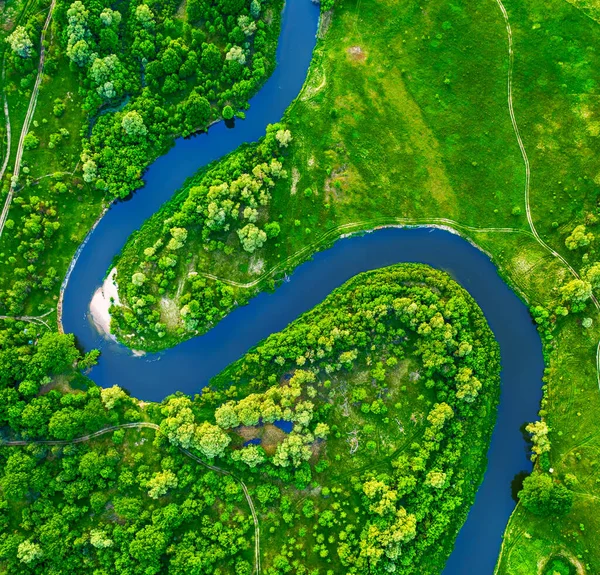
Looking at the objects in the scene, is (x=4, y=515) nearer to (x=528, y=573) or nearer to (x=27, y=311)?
(x=27, y=311)

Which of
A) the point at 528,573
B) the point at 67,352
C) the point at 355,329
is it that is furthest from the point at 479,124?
the point at 67,352

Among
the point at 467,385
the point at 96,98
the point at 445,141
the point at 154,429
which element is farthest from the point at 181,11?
the point at 467,385

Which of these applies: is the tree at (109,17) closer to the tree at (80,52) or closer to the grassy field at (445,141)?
the tree at (80,52)

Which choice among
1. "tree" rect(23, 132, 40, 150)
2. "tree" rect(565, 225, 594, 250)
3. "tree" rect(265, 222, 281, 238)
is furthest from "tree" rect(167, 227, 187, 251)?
"tree" rect(565, 225, 594, 250)

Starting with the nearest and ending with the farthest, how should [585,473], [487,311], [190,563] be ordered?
1. [190,563]
2. [585,473]
3. [487,311]

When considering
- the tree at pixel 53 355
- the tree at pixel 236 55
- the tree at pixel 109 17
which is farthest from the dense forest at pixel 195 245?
the tree at pixel 109 17

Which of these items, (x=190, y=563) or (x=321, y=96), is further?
(x=321, y=96)

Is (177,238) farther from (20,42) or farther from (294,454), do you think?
(20,42)
